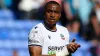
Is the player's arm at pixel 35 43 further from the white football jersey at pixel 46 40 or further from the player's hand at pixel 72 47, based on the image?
the player's hand at pixel 72 47

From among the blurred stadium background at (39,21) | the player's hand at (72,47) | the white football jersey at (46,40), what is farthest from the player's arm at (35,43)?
the blurred stadium background at (39,21)

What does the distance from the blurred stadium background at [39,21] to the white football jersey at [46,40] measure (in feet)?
20.1

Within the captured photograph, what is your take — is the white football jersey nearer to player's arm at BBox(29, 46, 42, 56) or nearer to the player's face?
player's arm at BBox(29, 46, 42, 56)

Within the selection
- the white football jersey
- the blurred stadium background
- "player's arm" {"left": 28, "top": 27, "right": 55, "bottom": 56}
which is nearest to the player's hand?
the white football jersey

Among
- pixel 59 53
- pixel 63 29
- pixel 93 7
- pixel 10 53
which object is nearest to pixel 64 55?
pixel 59 53

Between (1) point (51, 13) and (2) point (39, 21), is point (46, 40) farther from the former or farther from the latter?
(2) point (39, 21)

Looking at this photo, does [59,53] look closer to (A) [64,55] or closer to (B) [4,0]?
(A) [64,55]

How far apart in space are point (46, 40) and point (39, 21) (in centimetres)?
681

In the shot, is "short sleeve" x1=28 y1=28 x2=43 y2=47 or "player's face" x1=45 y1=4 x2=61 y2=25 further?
"player's face" x1=45 y1=4 x2=61 y2=25

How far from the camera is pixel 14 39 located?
43.0 ft

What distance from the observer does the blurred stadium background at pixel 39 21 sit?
13117mm

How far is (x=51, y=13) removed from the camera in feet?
22.2

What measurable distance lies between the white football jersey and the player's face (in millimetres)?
143

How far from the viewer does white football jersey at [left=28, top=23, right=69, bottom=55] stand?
6.63 metres
